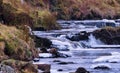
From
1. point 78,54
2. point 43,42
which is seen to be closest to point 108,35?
point 43,42

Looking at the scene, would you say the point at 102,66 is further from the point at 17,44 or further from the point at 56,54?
→ the point at 56,54

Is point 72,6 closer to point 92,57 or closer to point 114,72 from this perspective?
point 92,57

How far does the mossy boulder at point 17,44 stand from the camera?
3367 centimetres

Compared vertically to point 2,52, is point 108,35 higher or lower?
lower

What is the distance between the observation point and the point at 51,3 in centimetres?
7556

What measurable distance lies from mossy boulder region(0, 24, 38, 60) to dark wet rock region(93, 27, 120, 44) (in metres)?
9.92

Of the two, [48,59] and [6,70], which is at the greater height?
[6,70]

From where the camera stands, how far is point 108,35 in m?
46.3

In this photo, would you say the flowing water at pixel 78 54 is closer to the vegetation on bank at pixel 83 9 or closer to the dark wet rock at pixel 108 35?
the dark wet rock at pixel 108 35

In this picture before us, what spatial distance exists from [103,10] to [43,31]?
2508 cm

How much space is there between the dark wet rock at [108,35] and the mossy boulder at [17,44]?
32.6 feet

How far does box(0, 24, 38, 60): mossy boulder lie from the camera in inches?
1325

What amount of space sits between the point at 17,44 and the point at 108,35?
13.8 m

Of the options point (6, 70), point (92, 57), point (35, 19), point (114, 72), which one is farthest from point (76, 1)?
point (6, 70)
